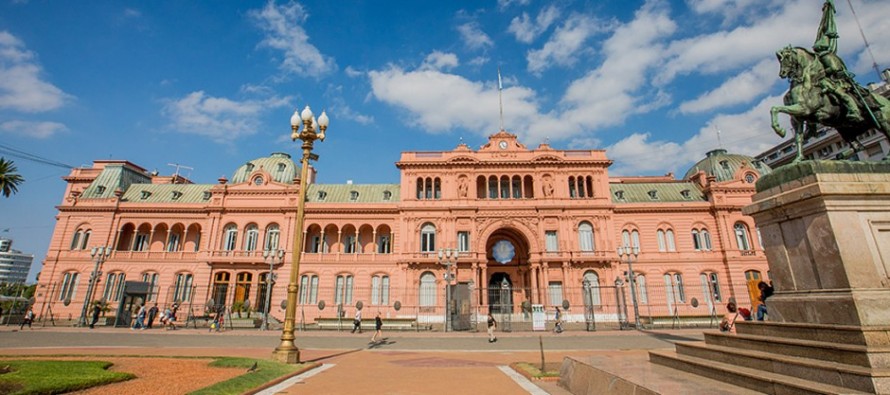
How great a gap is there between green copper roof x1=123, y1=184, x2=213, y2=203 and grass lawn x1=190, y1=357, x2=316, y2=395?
33408 millimetres

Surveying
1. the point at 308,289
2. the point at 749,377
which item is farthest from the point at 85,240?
the point at 749,377

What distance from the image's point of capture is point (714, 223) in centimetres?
3512

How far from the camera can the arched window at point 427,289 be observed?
32.4 metres

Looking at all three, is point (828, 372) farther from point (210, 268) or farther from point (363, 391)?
point (210, 268)

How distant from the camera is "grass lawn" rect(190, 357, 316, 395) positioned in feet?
21.7

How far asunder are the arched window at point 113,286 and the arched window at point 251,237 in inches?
397

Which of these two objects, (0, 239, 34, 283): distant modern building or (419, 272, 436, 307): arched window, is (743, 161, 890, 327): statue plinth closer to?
(419, 272, 436, 307): arched window

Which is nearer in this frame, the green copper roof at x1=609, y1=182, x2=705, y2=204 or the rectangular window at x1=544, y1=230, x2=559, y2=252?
the rectangular window at x1=544, y1=230, x2=559, y2=252

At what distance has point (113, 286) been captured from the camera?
111ft

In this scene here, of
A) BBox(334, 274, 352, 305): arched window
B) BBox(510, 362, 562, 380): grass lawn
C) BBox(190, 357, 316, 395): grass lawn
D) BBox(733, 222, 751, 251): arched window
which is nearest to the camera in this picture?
BBox(190, 357, 316, 395): grass lawn

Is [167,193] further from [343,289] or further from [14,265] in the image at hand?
[14,265]

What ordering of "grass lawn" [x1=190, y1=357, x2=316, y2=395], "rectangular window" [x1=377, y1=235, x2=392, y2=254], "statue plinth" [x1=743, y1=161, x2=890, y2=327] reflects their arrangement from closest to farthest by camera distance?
1. "statue plinth" [x1=743, y1=161, x2=890, y2=327]
2. "grass lawn" [x1=190, y1=357, x2=316, y2=395]
3. "rectangular window" [x1=377, y1=235, x2=392, y2=254]

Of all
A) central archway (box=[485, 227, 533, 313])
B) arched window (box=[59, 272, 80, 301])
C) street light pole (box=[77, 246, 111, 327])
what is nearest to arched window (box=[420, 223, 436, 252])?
central archway (box=[485, 227, 533, 313])

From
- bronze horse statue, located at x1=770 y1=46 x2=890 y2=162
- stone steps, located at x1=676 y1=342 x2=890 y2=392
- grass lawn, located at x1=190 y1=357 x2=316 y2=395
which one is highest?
bronze horse statue, located at x1=770 y1=46 x2=890 y2=162
